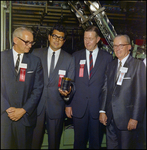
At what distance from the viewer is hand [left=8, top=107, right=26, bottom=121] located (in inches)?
70.1

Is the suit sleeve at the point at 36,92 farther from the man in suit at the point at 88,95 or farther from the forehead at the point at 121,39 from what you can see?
the forehead at the point at 121,39

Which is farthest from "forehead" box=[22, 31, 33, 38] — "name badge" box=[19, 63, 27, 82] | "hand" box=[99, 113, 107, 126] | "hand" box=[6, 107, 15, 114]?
"hand" box=[99, 113, 107, 126]

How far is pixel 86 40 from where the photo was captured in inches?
79.5

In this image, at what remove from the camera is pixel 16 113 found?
5.84 feet

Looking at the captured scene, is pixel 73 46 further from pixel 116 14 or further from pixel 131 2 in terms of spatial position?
pixel 131 2

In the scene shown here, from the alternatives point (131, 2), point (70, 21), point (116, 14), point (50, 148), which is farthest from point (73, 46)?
point (50, 148)

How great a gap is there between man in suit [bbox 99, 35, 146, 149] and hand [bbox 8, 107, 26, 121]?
92cm

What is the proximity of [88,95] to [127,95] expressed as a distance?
464 mm

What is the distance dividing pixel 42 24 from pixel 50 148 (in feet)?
6.84

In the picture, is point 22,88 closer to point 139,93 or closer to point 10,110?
point 10,110

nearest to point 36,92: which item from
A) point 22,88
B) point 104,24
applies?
point 22,88

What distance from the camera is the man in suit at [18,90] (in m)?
1.77

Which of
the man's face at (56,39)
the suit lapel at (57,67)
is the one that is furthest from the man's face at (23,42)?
the suit lapel at (57,67)

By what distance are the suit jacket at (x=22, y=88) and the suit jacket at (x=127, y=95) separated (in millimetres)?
828
